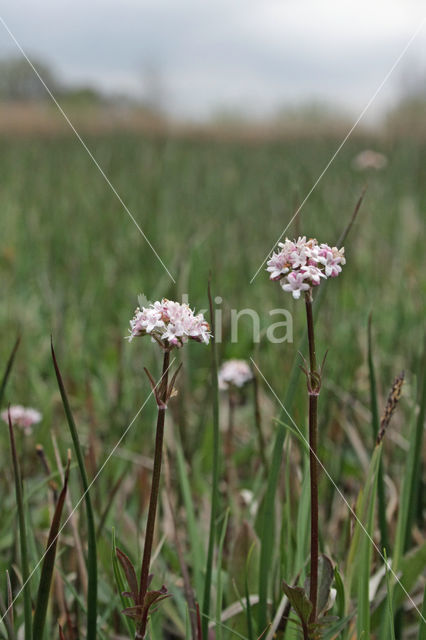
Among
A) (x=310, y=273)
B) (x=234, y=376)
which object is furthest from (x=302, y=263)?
(x=234, y=376)

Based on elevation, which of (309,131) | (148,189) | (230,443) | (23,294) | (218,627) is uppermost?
(309,131)

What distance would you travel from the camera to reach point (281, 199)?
304cm

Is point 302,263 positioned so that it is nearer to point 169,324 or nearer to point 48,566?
point 169,324

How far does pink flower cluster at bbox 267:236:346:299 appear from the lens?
1.60 feet

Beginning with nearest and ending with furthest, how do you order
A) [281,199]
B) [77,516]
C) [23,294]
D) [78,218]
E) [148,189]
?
[77,516] → [23,294] → [78,218] → [281,199] → [148,189]

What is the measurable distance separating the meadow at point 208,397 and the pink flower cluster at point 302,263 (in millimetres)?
172

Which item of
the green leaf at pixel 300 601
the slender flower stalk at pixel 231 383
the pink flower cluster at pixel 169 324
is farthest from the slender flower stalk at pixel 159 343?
the slender flower stalk at pixel 231 383

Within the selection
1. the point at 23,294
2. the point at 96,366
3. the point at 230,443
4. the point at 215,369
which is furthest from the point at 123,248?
the point at 215,369

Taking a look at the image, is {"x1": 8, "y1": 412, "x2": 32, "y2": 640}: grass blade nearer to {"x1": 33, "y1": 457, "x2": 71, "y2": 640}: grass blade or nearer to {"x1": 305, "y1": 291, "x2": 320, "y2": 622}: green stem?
{"x1": 33, "y1": 457, "x2": 71, "y2": 640}: grass blade

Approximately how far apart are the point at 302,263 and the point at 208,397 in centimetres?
70

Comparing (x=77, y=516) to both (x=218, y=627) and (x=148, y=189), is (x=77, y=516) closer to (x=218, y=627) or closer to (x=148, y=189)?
(x=218, y=627)

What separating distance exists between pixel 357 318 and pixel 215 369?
1.07m

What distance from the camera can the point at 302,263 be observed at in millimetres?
494

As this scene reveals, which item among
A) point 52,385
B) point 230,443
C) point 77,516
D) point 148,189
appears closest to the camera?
point 77,516
